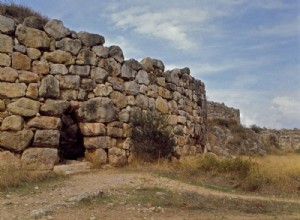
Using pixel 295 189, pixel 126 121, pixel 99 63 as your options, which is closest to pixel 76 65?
pixel 99 63

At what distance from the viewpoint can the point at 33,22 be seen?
939 centimetres

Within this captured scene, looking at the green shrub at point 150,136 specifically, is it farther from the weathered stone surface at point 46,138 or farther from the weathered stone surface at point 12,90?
the weathered stone surface at point 12,90

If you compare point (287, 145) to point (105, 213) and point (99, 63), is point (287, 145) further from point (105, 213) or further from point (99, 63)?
point (105, 213)

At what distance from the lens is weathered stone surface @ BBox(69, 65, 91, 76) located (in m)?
9.78

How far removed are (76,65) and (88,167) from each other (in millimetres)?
2431

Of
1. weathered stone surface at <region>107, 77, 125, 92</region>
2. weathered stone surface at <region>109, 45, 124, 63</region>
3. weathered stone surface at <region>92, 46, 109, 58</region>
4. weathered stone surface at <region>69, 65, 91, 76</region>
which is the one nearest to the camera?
weathered stone surface at <region>69, 65, 91, 76</region>

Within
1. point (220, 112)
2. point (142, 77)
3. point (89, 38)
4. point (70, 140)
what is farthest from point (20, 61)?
point (220, 112)

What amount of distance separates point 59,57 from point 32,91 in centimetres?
108

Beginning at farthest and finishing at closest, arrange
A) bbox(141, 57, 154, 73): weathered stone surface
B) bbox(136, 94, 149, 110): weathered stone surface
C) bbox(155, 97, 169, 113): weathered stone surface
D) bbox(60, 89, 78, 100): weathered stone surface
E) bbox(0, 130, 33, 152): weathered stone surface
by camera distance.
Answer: bbox(155, 97, 169, 113): weathered stone surface → bbox(141, 57, 154, 73): weathered stone surface → bbox(136, 94, 149, 110): weathered stone surface → bbox(60, 89, 78, 100): weathered stone surface → bbox(0, 130, 33, 152): weathered stone surface

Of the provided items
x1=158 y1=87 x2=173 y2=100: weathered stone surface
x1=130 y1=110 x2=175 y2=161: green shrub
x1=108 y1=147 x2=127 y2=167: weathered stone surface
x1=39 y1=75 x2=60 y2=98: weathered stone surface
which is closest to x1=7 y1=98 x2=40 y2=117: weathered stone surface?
x1=39 y1=75 x2=60 y2=98: weathered stone surface

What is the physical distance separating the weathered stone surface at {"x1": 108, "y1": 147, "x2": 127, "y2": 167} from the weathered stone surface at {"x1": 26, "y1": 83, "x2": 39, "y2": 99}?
227cm

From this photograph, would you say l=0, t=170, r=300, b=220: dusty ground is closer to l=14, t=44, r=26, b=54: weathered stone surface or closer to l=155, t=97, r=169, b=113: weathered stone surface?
l=14, t=44, r=26, b=54: weathered stone surface

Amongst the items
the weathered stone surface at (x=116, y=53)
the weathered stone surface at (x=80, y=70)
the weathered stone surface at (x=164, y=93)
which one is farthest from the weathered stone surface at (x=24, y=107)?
the weathered stone surface at (x=164, y=93)

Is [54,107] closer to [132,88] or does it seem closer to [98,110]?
[98,110]
